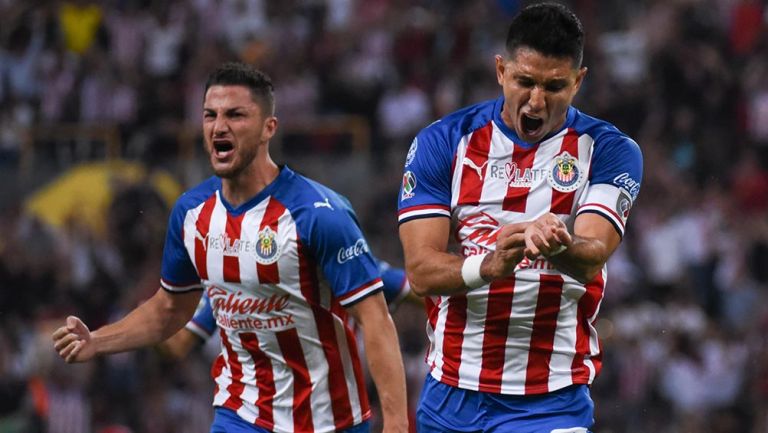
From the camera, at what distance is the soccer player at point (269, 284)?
642cm

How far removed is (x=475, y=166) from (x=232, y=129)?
1.26 meters

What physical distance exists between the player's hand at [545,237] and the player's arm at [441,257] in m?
0.09

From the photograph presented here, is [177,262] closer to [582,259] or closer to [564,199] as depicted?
[564,199]

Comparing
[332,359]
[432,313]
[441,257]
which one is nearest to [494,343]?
[432,313]

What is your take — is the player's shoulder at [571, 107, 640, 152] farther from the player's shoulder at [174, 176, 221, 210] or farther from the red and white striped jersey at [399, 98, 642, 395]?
the player's shoulder at [174, 176, 221, 210]

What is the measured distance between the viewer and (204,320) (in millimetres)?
7680

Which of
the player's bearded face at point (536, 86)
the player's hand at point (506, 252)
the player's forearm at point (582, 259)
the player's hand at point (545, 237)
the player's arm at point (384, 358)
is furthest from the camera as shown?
Result: the player's arm at point (384, 358)

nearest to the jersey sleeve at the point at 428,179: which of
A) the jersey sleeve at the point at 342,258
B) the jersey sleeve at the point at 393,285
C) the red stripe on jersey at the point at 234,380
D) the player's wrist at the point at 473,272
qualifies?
the player's wrist at the point at 473,272

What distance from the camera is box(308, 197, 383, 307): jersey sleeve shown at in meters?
6.38

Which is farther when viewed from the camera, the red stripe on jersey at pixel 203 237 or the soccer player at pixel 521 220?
the red stripe on jersey at pixel 203 237

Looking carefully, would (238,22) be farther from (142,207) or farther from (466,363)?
(466,363)

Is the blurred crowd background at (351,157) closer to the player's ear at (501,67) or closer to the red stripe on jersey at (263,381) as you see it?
the red stripe on jersey at (263,381)

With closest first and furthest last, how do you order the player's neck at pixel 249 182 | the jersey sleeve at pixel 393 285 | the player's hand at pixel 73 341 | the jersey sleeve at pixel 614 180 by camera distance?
1. the jersey sleeve at pixel 614 180
2. the player's hand at pixel 73 341
3. the player's neck at pixel 249 182
4. the jersey sleeve at pixel 393 285

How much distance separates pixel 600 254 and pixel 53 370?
846 cm
